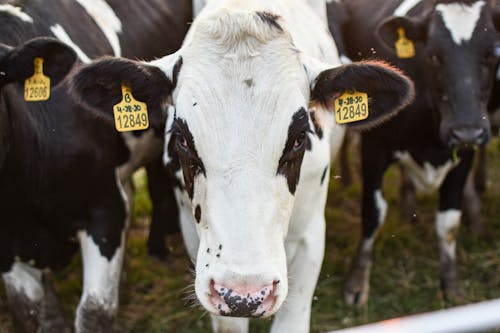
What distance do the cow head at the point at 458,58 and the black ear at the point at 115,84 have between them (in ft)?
6.51

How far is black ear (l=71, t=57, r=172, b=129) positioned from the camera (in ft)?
11.3

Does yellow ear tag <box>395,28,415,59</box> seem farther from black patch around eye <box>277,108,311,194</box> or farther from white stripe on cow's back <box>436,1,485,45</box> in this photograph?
black patch around eye <box>277,108,311,194</box>

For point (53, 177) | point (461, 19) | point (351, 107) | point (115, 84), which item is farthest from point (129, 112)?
point (461, 19)

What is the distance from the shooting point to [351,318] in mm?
5312

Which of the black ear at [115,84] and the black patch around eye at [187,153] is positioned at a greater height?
the black ear at [115,84]

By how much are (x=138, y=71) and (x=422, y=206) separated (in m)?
4.04

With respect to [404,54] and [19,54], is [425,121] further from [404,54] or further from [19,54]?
[19,54]

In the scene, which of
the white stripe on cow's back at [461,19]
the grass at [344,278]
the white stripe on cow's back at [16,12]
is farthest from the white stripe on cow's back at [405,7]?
the white stripe on cow's back at [16,12]

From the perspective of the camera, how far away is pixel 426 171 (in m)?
5.52

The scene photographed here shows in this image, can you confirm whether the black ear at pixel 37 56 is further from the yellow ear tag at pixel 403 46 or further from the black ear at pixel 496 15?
the black ear at pixel 496 15

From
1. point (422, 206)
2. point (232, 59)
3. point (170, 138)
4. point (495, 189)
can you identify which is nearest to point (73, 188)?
point (170, 138)

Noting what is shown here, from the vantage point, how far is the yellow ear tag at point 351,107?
3.55 m

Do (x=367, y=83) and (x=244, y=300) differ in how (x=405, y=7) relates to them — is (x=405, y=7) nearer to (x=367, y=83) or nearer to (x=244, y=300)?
(x=367, y=83)

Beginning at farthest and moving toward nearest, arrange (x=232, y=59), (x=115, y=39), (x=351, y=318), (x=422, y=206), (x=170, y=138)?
(x=422, y=206) → (x=351, y=318) → (x=115, y=39) → (x=170, y=138) → (x=232, y=59)
